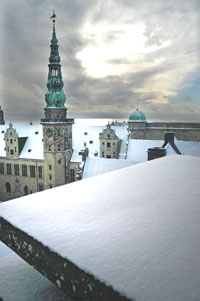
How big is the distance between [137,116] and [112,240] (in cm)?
3278

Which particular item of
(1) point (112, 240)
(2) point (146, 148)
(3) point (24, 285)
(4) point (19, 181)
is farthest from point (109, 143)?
(1) point (112, 240)

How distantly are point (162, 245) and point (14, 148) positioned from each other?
3468 cm

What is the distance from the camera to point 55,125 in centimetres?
2931

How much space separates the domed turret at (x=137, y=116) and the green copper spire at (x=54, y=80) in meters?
10.8

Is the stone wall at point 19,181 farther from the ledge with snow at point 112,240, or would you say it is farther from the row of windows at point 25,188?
the ledge with snow at point 112,240

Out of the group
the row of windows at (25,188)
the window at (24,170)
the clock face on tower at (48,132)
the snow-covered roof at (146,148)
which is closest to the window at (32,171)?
the window at (24,170)

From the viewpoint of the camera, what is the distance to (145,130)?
33.7 metres

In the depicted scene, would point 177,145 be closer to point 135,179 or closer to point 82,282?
point 135,179

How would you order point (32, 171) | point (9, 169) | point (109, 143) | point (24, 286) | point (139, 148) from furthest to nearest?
point (9, 169)
point (32, 171)
point (109, 143)
point (139, 148)
point (24, 286)

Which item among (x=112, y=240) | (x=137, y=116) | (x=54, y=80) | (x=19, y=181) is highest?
(x=54, y=80)

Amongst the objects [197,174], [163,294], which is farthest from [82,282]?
[197,174]

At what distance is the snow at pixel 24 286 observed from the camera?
1873 millimetres

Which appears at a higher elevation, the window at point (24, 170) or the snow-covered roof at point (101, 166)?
the snow-covered roof at point (101, 166)

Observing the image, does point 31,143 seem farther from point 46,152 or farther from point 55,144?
point 55,144
